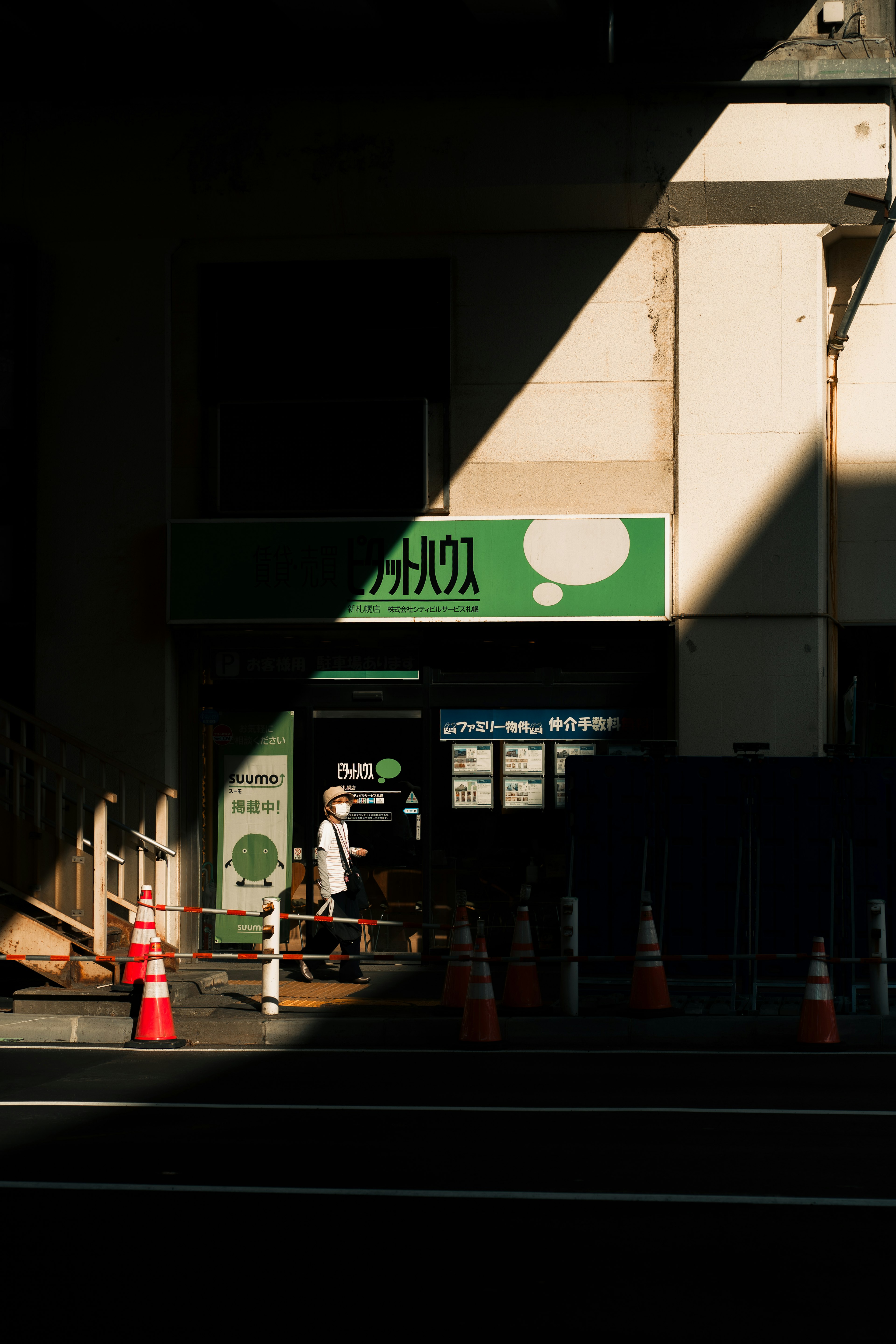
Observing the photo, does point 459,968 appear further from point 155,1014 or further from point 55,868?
point 55,868

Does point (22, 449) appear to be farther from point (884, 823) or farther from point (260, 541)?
point (884, 823)

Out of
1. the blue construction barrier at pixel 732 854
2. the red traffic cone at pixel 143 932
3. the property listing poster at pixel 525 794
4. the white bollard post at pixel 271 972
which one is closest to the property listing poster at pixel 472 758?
the property listing poster at pixel 525 794

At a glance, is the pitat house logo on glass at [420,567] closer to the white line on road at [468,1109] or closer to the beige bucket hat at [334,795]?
the beige bucket hat at [334,795]

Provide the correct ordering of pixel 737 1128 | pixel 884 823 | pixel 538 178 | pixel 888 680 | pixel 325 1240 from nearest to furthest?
pixel 325 1240 < pixel 737 1128 < pixel 884 823 < pixel 538 178 < pixel 888 680

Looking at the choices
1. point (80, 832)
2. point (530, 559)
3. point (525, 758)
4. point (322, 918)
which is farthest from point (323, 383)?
point (322, 918)

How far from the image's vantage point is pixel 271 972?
1126 centimetres

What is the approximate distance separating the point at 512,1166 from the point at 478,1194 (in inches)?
21.5

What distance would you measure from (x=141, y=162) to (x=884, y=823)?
33.4 ft

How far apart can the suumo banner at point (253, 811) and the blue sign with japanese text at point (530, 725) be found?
5.87ft

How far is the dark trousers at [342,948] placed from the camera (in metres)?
13.1

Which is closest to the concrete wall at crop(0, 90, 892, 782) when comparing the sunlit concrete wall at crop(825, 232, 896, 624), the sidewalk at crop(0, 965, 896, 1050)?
the sunlit concrete wall at crop(825, 232, 896, 624)

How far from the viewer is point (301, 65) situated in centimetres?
1527

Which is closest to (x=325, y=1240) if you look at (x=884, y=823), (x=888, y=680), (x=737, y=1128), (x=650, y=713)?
(x=737, y=1128)

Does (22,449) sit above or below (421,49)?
below
